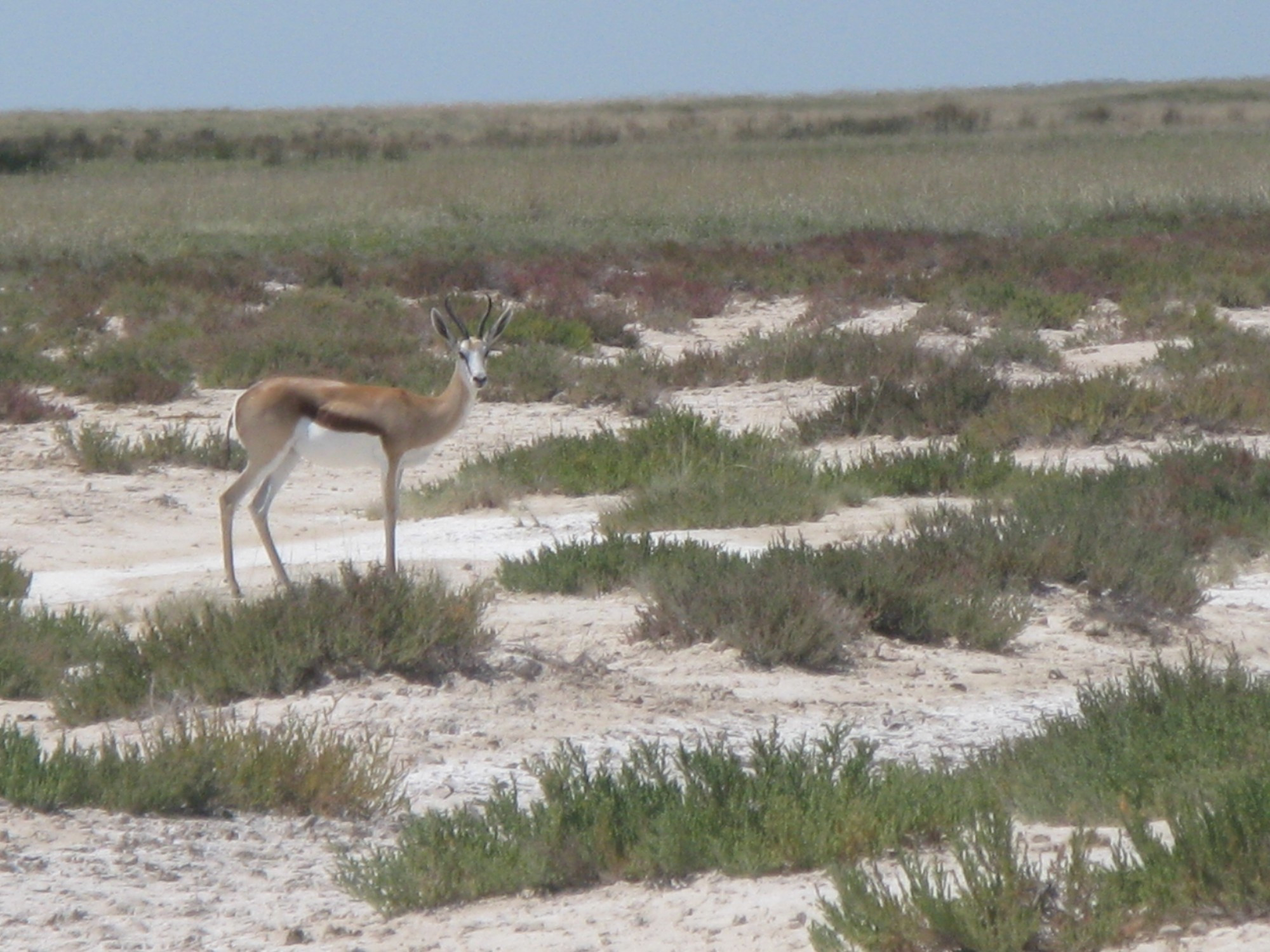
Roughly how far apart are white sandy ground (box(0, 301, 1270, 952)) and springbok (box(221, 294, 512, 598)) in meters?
0.65

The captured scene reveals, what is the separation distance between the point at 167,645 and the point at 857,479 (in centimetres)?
572

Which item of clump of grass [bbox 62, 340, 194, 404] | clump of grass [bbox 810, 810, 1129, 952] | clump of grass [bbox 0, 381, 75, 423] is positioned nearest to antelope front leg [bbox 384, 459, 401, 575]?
clump of grass [bbox 810, 810, 1129, 952]

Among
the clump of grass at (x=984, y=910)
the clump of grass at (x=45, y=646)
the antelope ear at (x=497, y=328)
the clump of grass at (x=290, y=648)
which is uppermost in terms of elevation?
the antelope ear at (x=497, y=328)

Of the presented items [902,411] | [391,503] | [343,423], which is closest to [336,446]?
[343,423]

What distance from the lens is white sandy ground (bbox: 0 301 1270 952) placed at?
445 centimetres

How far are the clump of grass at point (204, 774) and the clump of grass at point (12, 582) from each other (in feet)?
11.2

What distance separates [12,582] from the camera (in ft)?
29.6

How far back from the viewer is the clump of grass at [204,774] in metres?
5.34

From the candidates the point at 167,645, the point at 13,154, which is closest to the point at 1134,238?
the point at 167,645

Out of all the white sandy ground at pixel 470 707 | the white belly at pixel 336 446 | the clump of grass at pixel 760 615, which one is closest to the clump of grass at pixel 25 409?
the white sandy ground at pixel 470 707

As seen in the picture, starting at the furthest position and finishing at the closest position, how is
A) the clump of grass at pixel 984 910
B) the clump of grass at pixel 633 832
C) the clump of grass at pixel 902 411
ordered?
the clump of grass at pixel 902 411, the clump of grass at pixel 633 832, the clump of grass at pixel 984 910

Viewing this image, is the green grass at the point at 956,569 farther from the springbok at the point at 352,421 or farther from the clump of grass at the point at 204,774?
the clump of grass at the point at 204,774

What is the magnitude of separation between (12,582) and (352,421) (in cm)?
202

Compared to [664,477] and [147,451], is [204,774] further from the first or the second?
[147,451]
